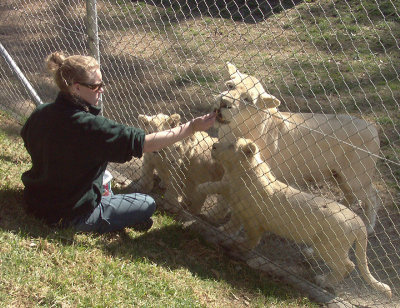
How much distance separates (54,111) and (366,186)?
310 cm

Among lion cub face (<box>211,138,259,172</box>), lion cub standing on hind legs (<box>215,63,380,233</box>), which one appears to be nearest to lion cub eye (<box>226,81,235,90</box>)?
lion cub standing on hind legs (<box>215,63,380,233</box>)

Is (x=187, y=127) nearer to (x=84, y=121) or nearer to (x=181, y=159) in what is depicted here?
(x=84, y=121)

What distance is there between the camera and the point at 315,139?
4836 mm

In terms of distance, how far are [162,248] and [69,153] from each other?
117 cm

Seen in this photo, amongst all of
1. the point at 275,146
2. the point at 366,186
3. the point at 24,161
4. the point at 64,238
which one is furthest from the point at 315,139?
the point at 24,161

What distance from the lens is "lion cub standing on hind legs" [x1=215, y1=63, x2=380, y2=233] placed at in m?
4.67

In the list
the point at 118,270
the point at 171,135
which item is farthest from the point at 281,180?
the point at 118,270

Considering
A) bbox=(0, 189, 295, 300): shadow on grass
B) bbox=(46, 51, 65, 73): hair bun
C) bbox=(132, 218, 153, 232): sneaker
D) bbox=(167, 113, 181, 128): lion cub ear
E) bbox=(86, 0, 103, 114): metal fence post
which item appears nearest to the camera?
bbox=(46, 51, 65, 73): hair bun

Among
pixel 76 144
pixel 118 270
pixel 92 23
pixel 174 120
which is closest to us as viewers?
pixel 76 144

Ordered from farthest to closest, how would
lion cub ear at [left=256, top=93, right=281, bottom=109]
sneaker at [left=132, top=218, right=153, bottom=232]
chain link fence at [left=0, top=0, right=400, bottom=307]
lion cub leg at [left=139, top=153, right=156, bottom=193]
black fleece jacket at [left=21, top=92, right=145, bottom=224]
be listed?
lion cub leg at [left=139, top=153, right=156, bottom=193] < lion cub ear at [left=256, top=93, right=281, bottom=109] < sneaker at [left=132, top=218, right=153, bottom=232] < chain link fence at [left=0, top=0, right=400, bottom=307] < black fleece jacket at [left=21, top=92, right=145, bottom=224]

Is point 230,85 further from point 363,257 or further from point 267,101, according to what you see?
point 363,257

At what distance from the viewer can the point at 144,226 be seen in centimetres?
428

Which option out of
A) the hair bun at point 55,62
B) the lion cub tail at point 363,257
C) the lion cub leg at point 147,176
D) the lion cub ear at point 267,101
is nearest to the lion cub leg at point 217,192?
the lion cub leg at point 147,176

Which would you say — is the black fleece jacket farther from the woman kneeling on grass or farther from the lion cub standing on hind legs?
the lion cub standing on hind legs
